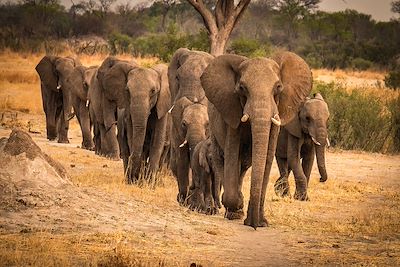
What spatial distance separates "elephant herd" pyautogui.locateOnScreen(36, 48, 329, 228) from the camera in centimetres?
1138

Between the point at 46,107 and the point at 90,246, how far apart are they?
53.5 ft

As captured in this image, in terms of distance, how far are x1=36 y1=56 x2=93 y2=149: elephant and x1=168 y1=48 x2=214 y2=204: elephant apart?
7.12 m

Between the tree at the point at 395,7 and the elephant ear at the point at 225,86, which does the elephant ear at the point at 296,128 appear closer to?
the elephant ear at the point at 225,86

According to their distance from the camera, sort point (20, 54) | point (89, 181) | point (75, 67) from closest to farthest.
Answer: point (89, 181) → point (75, 67) → point (20, 54)

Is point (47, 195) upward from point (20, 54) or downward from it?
upward

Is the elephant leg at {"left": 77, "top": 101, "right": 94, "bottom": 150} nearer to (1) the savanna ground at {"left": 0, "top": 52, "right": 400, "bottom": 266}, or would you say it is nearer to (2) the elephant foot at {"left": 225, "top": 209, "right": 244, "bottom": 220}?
(1) the savanna ground at {"left": 0, "top": 52, "right": 400, "bottom": 266}

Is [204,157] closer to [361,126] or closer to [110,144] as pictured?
[110,144]

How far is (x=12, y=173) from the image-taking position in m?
11.0

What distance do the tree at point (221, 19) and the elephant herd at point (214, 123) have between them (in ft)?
18.0

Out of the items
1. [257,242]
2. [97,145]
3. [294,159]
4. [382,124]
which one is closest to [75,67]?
[97,145]

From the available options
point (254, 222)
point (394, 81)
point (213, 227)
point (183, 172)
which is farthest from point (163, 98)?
point (394, 81)

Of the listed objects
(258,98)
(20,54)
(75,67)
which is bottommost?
(20,54)

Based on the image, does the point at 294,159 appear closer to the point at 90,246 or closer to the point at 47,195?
the point at 47,195

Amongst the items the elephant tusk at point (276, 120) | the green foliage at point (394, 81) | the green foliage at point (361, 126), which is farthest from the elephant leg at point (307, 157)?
the green foliage at point (394, 81)
